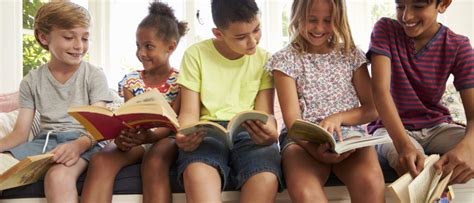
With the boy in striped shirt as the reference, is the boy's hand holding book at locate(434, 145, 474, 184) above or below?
below

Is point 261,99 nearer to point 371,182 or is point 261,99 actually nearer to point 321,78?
Answer: point 321,78

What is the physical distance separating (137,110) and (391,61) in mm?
883

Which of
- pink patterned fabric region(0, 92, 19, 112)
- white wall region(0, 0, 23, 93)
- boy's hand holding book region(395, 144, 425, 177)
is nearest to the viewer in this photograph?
boy's hand holding book region(395, 144, 425, 177)

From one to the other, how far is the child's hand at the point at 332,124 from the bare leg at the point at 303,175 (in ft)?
0.35

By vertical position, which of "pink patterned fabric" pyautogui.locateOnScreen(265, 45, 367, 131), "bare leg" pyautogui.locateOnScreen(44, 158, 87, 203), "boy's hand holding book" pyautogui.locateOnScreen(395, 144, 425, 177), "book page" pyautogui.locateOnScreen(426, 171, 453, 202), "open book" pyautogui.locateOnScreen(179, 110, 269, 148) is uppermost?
"pink patterned fabric" pyautogui.locateOnScreen(265, 45, 367, 131)

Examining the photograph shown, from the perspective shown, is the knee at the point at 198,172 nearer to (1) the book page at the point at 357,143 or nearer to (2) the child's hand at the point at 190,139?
(2) the child's hand at the point at 190,139

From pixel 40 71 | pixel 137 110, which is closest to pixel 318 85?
pixel 137 110

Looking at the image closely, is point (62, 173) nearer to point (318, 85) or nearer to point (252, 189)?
point (252, 189)

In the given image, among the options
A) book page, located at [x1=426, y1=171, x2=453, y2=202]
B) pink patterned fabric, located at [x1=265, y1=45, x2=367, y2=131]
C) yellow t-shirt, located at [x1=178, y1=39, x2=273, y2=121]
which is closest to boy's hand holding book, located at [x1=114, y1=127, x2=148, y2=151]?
yellow t-shirt, located at [x1=178, y1=39, x2=273, y2=121]

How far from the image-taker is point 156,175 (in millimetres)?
1603

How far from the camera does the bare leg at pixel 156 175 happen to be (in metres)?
1.59

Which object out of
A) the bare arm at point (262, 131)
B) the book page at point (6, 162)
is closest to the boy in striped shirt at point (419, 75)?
the bare arm at point (262, 131)

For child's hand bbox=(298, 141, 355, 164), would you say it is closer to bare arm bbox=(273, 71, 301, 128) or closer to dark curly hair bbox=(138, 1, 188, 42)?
bare arm bbox=(273, 71, 301, 128)

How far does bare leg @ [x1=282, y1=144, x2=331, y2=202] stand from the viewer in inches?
58.1
